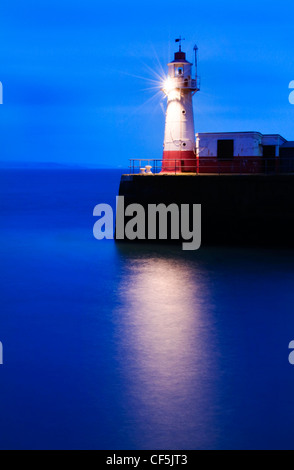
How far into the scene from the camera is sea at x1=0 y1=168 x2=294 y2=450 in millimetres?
6152

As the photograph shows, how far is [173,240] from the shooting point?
17.2 metres

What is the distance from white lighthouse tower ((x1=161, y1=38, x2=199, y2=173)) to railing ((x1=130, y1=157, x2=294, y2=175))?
323 millimetres

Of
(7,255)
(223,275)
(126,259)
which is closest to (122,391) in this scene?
(223,275)

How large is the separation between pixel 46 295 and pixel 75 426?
6.36 meters

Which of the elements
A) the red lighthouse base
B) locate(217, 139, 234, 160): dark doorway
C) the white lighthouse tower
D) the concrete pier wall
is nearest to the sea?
the concrete pier wall

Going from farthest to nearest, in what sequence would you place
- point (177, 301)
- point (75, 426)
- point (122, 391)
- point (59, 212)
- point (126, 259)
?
point (59, 212), point (126, 259), point (177, 301), point (122, 391), point (75, 426)

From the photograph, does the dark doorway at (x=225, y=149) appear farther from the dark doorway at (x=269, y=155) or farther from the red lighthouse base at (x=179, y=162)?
the dark doorway at (x=269, y=155)

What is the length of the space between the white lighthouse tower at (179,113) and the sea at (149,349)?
394 centimetres

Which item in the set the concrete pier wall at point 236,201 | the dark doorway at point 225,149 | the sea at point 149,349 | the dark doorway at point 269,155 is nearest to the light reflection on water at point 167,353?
the sea at point 149,349

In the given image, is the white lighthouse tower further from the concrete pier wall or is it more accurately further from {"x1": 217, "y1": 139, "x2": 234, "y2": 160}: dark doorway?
the concrete pier wall

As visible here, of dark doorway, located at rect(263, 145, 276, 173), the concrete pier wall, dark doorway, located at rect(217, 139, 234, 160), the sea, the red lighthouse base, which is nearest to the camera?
the sea

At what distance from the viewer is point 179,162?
1855 centimetres
